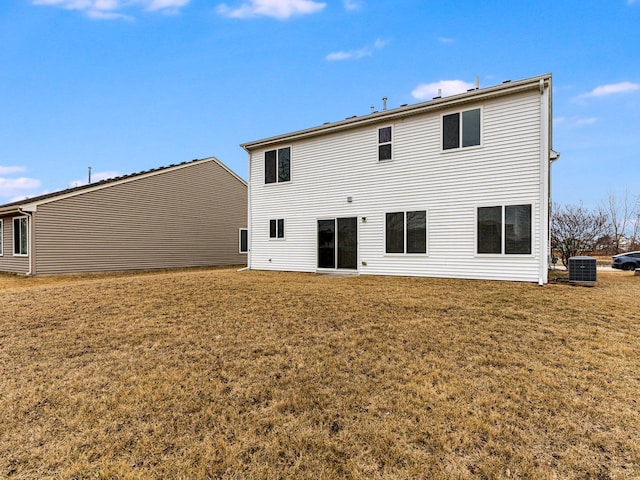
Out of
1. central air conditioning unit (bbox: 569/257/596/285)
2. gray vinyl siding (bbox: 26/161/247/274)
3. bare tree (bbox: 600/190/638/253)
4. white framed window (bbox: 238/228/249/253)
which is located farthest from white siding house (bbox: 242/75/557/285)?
bare tree (bbox: 600/190/638/253)

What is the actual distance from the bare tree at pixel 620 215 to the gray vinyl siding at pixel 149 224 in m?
28.0

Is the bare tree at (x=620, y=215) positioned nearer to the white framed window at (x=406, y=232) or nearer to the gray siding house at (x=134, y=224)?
the white framed window at (x=406, y=232)

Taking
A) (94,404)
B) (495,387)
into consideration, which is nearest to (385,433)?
(495,387)

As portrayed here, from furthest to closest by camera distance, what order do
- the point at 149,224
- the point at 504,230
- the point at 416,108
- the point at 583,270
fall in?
1. the point at 149,224
2. the point at 416,108
3. the point at 583,270
4. the point at 504,230

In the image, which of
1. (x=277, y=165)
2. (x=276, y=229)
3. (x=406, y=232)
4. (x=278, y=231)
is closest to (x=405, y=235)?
(x=406, y=232)

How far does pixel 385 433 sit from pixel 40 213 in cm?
1634

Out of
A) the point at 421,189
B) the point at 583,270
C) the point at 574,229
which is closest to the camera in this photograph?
the point at 583,270

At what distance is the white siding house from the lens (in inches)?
355

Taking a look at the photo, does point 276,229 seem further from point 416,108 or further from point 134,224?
point 134,224

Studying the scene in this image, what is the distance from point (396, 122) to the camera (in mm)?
11055

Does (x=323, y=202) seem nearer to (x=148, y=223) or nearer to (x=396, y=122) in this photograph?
(x=396, y=122)

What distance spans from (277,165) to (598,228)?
22750mm

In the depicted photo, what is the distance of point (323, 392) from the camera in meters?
3.40

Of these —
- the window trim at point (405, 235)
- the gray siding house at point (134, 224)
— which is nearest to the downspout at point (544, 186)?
the window trim at point (405, 235)
